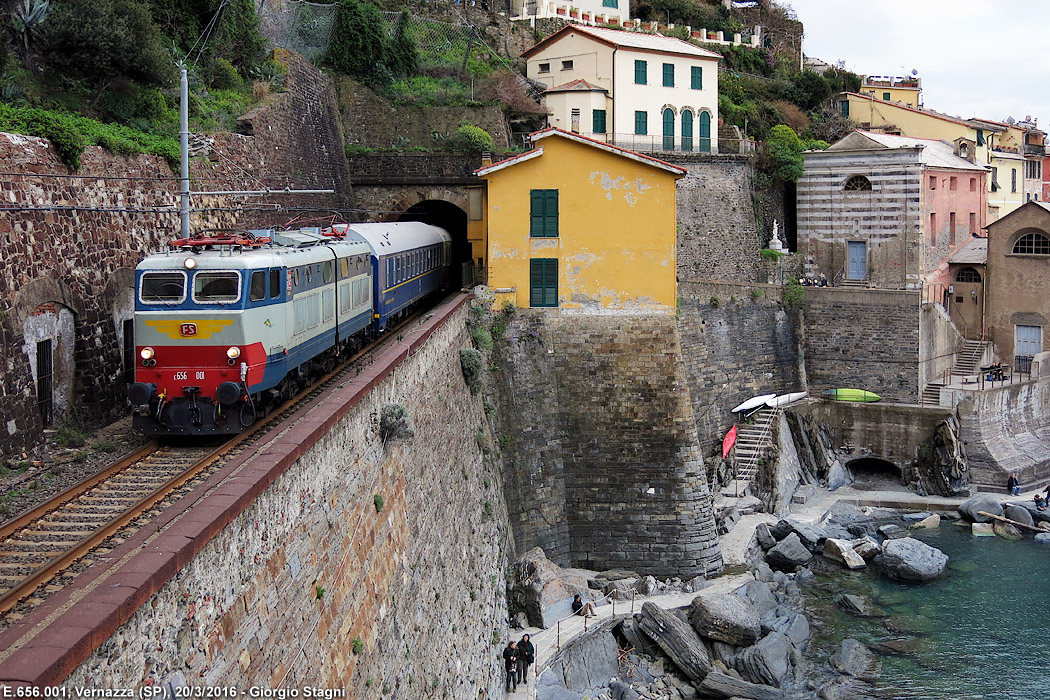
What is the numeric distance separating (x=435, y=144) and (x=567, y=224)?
508 inches

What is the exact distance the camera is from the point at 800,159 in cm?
4253

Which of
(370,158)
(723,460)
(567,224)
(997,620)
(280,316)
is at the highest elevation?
(370,158)

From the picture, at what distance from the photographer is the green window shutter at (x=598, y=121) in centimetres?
4175

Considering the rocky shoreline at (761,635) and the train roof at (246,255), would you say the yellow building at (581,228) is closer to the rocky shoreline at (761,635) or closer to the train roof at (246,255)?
the rocky shoreline at (761,635)

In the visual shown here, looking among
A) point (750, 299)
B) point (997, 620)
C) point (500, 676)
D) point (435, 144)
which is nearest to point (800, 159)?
point (750, 299)

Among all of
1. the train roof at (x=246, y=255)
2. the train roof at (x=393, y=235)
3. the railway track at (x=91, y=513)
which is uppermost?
the train roof at (x=393, y=235)

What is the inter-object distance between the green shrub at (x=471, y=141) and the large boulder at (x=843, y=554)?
16.5m

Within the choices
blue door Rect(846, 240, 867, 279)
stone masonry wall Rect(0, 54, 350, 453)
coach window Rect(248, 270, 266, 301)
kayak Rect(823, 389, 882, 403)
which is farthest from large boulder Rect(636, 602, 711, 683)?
blue door Rect(846, 240, 867, 279)

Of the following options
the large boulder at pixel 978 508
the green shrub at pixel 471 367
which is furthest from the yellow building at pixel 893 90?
the green shrub at pixel 471 367

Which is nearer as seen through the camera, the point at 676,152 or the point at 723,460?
the point at 723,460

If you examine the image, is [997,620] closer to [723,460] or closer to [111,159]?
[723,460]

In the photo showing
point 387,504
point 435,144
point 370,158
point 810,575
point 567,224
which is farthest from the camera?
point 435,144

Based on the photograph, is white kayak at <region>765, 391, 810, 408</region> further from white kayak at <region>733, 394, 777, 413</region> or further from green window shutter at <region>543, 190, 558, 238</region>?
green window shutter at <region>543, 190, 558, 238</region>

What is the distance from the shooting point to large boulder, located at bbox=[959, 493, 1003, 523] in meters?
32.7
